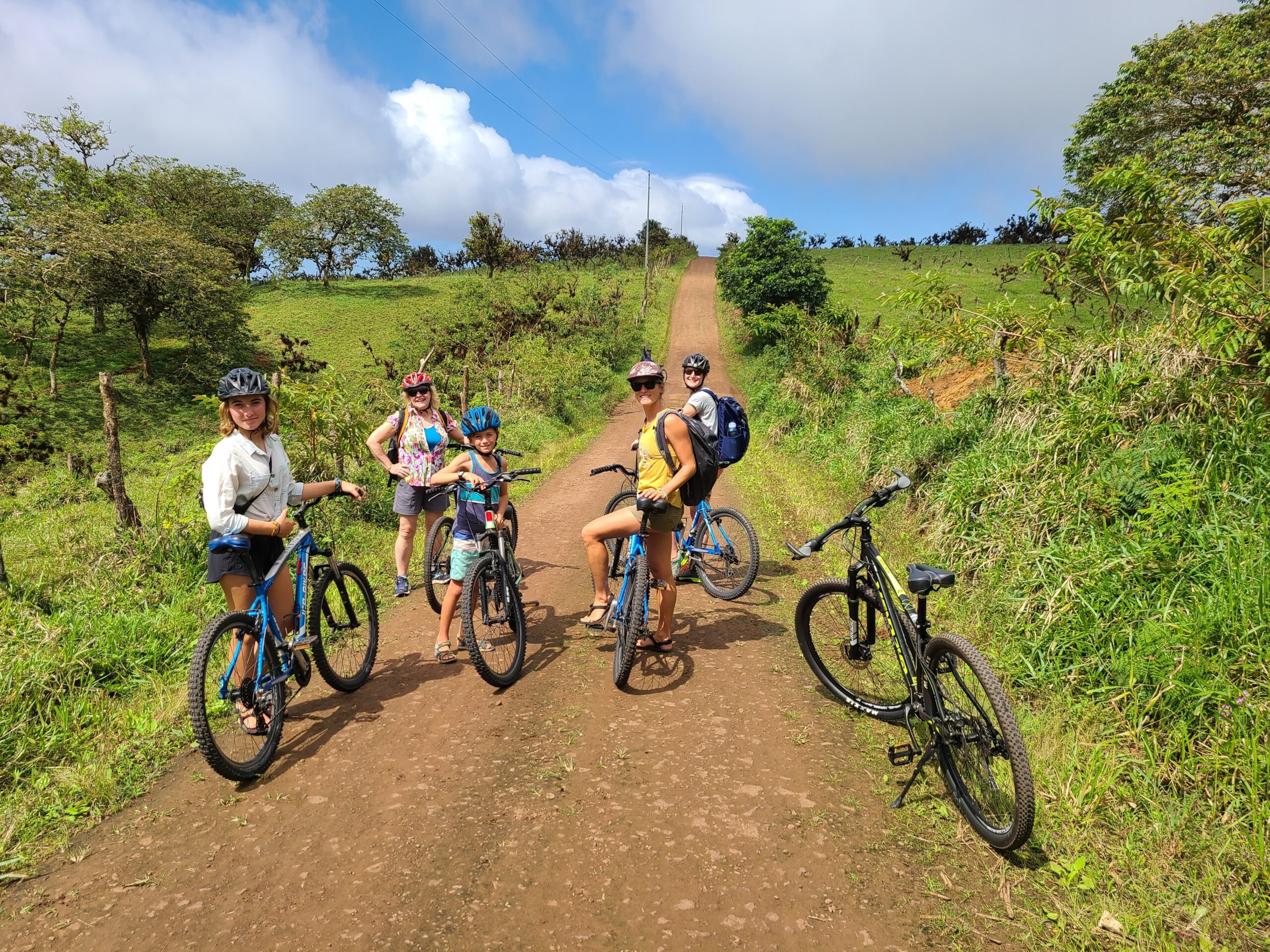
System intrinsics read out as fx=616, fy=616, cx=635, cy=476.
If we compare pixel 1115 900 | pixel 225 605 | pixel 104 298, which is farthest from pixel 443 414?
pixel 104 298

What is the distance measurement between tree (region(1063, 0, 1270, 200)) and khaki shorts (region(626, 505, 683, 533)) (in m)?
17.9

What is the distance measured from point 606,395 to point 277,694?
1703 cm

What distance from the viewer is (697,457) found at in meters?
4.27

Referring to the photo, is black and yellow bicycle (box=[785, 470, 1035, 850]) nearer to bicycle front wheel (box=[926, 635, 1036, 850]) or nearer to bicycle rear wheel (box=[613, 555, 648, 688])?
bicycle front wheel (box=[926, 635, 1036, 850])

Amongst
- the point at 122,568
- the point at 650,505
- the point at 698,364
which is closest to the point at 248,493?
the point at 650,505

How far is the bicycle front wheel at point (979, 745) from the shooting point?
2.65 m

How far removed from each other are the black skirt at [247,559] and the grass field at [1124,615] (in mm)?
4044

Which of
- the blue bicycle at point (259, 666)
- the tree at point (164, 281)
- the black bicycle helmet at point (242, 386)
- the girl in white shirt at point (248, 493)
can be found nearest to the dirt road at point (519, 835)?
the blue bicycle at point (259, 666)

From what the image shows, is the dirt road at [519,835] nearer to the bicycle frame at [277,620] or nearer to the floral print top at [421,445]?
the bicycle frame at [277,620]

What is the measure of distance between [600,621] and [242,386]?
2.89 meters

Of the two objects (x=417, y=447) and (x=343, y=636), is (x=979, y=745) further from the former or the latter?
(x=417, y=447)

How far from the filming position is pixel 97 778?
340 centimetres

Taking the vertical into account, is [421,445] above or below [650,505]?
above

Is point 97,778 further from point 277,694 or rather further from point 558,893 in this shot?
point 558,893
